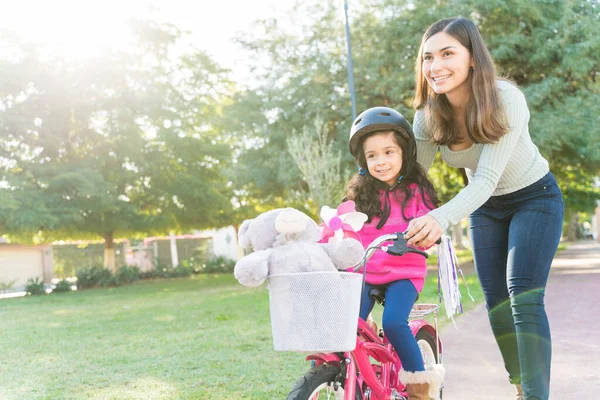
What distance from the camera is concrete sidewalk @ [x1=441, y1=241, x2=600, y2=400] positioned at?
4.55 metres

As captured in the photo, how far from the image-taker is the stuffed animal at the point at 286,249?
252cm

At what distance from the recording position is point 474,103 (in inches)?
121

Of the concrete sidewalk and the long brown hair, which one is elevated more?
the long brown hair

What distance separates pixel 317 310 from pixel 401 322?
0.87 metres

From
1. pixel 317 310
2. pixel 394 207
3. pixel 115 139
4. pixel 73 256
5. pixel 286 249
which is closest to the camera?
pixel 317 310

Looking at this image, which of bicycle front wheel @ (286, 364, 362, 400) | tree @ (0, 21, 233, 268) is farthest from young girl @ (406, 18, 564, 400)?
tree @ (0, 21, 233, 268)


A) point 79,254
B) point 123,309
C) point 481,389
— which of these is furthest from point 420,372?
point 79,254

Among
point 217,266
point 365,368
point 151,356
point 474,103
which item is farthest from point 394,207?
point 217,266

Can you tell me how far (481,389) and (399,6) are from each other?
53.2ft

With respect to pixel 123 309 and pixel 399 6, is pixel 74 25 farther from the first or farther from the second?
pixel 123 309

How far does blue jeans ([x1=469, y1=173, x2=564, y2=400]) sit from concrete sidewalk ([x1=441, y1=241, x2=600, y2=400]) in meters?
1.22

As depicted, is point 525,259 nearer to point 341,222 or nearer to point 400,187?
point 400,187

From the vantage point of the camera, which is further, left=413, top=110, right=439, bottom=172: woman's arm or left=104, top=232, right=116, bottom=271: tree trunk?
left=104, top=232, right=116, bottom=271: tree trunk

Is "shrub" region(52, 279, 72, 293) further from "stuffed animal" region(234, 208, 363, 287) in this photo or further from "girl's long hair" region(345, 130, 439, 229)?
"stuffed animal" region(234, 208, 363, 287)
